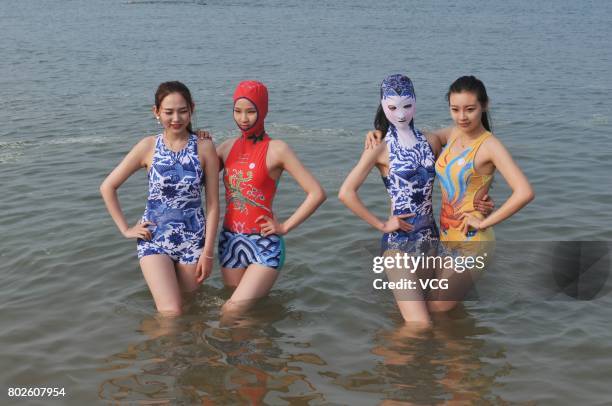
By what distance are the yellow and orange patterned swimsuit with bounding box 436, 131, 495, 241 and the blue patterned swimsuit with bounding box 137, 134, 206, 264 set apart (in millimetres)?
2309

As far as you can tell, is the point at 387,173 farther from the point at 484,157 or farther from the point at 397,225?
the point at 484,157

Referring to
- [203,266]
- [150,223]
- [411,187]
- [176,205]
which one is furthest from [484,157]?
[150,223]

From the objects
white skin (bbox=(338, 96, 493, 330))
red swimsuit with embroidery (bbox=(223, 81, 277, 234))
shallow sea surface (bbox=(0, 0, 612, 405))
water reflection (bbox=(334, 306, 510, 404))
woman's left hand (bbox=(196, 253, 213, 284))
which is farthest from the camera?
woman's left hand (bbox=(196, 253, 213, 284))

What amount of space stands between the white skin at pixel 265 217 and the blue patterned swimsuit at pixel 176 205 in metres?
0.36

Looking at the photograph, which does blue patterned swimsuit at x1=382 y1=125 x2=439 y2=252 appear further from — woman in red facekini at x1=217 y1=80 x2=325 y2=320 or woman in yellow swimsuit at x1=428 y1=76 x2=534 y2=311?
woman in red facekini at x1=217 y1=80 x2=325 y2=320

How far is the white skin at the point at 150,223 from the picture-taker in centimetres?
714

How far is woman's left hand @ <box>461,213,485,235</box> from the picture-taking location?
672cm

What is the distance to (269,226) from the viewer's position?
7.12m

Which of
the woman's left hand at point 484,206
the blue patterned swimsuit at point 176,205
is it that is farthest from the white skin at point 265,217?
the woman's left hand at point 484,206

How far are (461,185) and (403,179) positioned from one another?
20.6 inches

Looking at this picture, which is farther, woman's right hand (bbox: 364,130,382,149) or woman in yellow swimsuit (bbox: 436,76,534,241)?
woman's right hand (bbox: 364,130,382,149)

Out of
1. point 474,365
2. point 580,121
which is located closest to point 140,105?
point 580,121

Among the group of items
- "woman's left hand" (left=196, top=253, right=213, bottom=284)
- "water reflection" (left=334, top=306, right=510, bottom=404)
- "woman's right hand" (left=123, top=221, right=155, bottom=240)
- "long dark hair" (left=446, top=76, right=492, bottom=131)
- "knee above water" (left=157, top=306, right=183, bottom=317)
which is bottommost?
"water reflection" (left=334, top=306, right=510, bottom=404)

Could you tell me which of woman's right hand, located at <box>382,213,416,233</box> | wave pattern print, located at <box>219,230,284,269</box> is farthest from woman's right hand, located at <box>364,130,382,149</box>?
wave pattern print, located at <box>219,230,284,269</box>
